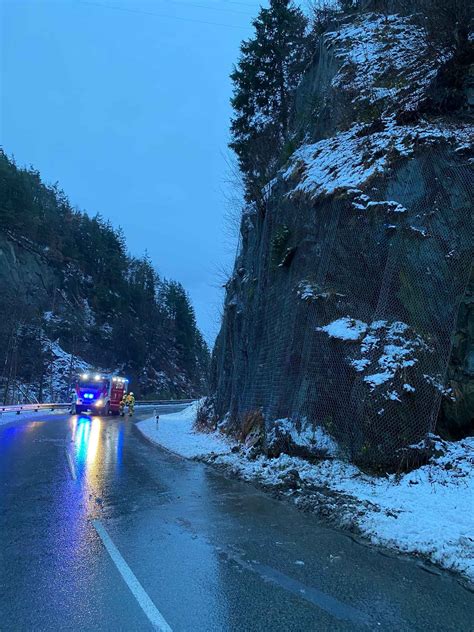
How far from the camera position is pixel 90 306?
267 feet

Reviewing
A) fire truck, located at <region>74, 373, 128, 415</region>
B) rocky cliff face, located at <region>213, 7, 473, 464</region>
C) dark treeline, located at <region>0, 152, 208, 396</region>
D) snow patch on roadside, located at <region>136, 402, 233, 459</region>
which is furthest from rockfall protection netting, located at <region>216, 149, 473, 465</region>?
dark treeline, located at <region>0, 152, 208, 396</region>

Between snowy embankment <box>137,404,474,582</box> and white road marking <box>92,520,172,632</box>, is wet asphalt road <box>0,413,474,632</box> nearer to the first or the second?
white road marking <box>92,520,172,632</box>

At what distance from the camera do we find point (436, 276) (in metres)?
10.2

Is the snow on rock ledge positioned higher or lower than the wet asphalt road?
higher

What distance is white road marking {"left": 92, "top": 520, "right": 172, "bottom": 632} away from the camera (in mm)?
4051

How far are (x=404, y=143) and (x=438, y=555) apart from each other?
9422mm

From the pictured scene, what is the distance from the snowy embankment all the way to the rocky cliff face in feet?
2.13

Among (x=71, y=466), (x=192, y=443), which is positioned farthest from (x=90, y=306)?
(x=71, y=466)

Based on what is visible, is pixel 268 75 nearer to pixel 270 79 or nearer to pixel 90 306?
pixel 270 79

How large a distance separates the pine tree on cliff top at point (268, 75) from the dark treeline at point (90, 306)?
3697 centimetres

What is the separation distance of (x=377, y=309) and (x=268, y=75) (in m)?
21.2

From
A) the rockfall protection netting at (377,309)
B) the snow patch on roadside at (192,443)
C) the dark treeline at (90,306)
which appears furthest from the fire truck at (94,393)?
the rockfall protection netting at (377,309)

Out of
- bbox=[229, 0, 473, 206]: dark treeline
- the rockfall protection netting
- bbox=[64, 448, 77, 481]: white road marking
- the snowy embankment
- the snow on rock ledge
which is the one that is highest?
bbox=[229, 0, 473, 206]: dark treeline

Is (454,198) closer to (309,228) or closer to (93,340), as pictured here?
(309,228)
